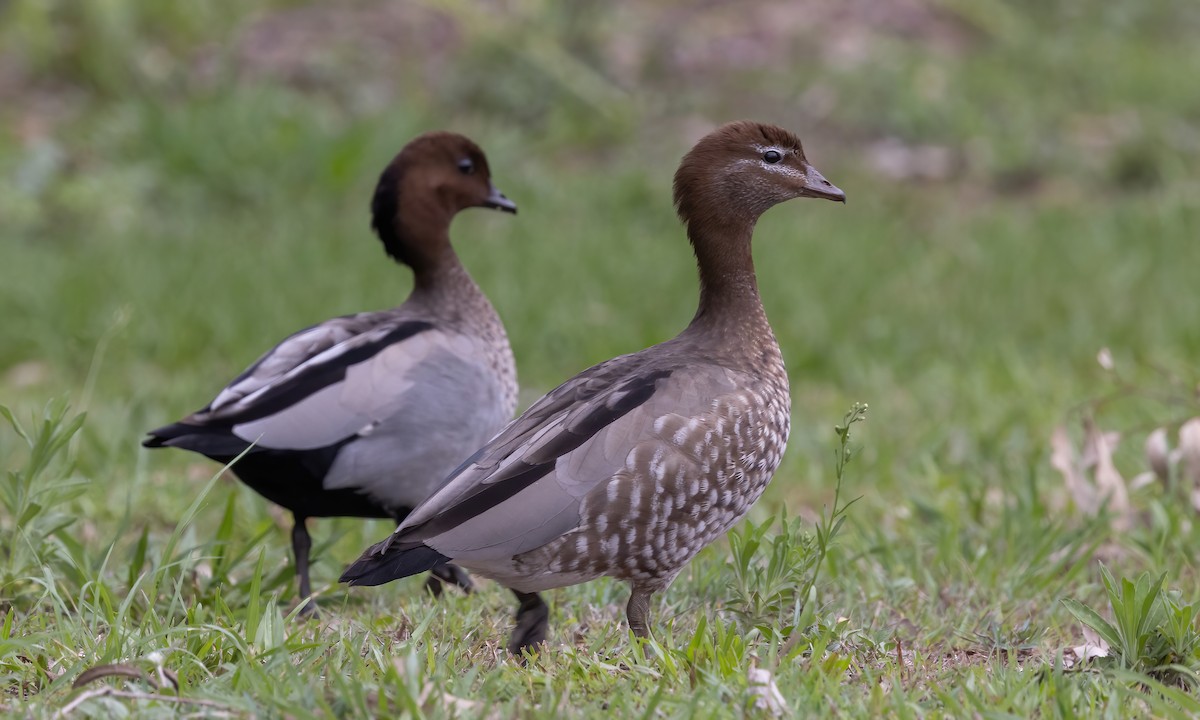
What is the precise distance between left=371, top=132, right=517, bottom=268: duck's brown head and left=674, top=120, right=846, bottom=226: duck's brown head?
1374 millimetres

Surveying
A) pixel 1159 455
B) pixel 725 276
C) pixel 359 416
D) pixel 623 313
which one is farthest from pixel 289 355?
pixel 623 313

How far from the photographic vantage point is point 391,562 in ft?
11.7

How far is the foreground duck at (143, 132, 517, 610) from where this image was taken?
4.48 meters

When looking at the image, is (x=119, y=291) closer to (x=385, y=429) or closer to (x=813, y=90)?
(x=385, y=429)

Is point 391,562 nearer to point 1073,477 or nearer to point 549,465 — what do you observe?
point 549,465

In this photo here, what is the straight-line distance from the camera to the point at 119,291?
8.18 meters

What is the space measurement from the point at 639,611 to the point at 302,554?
120 centimetres

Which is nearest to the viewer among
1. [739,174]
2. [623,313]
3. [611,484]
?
[611,484]

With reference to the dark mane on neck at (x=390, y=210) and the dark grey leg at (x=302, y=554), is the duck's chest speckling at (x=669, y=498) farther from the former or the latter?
the dark mane on neck at (x=390, y=210)

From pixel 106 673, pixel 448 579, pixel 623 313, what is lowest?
pixel 623 313

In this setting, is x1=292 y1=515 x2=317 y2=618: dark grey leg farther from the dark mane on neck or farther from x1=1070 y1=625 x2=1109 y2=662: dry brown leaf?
x1=1070 y1=625 x2=1109 y2=662: dry brown leaf

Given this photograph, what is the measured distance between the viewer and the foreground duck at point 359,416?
4.48 m

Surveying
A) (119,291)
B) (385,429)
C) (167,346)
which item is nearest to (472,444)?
(385,429)

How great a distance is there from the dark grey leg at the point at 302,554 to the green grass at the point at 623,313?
0.05 metres
